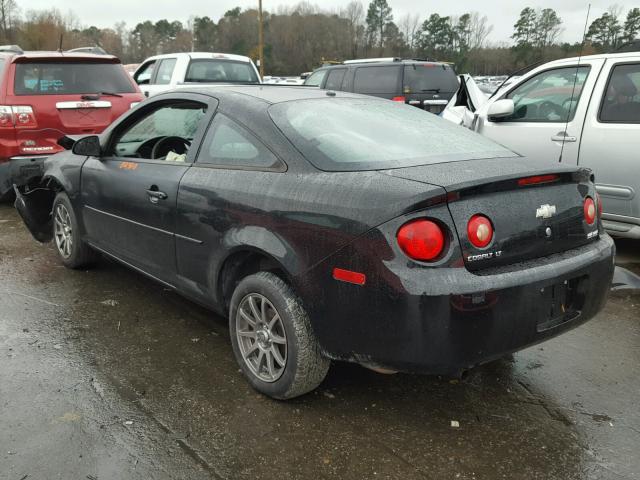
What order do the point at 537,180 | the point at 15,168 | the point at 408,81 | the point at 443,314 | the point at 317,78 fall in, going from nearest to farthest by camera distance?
1. the point at 443,314
2. the point at 537,180
3. the point at 15,168
4. the point at 408,81
5. the point at 317,78

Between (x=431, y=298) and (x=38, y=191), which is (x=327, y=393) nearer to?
(x=431, y=298)

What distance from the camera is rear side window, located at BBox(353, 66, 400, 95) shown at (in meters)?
11.2

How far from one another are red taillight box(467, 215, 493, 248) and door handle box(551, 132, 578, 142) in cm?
331

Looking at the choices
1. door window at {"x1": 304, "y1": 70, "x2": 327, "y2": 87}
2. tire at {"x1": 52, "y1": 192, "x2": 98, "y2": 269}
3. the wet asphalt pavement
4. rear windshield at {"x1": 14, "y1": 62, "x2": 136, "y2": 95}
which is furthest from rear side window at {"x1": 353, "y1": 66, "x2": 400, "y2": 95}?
the wet asphalt pavement

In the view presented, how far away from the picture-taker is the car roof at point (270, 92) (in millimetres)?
3346

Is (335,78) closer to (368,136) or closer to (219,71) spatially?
(219,71)

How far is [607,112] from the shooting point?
509 cm

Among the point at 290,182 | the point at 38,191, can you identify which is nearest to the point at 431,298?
the point at 290,182

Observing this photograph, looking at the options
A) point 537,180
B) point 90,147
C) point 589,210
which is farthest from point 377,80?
point 537,180

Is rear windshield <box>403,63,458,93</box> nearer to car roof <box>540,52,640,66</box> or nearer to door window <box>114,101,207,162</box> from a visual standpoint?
car roof <box>540,52,640,66</box>

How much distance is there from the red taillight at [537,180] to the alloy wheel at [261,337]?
4.16 ft

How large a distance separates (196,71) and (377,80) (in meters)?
3.47

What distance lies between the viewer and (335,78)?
12211mm

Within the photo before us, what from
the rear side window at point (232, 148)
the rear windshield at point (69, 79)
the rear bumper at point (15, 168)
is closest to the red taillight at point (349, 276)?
the rear side window at point (232, 148)
